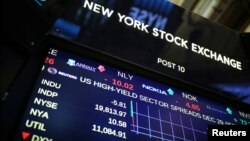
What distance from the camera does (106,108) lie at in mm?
1799

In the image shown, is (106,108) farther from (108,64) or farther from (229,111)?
(229,111)

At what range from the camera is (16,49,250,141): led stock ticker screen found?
1.61 metres

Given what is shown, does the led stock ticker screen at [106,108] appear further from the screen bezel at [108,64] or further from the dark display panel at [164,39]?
the dark display panel at [164,39]

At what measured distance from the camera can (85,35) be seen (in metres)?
2.05

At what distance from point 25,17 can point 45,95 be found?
447 mm

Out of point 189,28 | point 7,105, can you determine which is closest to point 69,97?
point 7,105

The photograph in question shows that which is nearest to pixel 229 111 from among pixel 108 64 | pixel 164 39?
pixel 164 39

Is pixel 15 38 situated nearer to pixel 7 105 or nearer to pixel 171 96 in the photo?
pixel 7 105

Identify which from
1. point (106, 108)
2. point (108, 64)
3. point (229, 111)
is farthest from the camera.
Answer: point (229, 111)

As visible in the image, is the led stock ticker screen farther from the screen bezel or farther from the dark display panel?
the dark display panel

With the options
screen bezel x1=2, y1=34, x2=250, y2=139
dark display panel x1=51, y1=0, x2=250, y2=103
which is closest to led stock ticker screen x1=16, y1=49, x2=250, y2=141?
screen bezel x1=2, y1=34, x2=250, y2=139

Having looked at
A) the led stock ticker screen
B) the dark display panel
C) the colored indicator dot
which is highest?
the dark display panel

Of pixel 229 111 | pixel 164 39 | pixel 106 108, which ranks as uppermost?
pixel 164 39

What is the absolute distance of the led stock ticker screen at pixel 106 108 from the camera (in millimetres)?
1605
